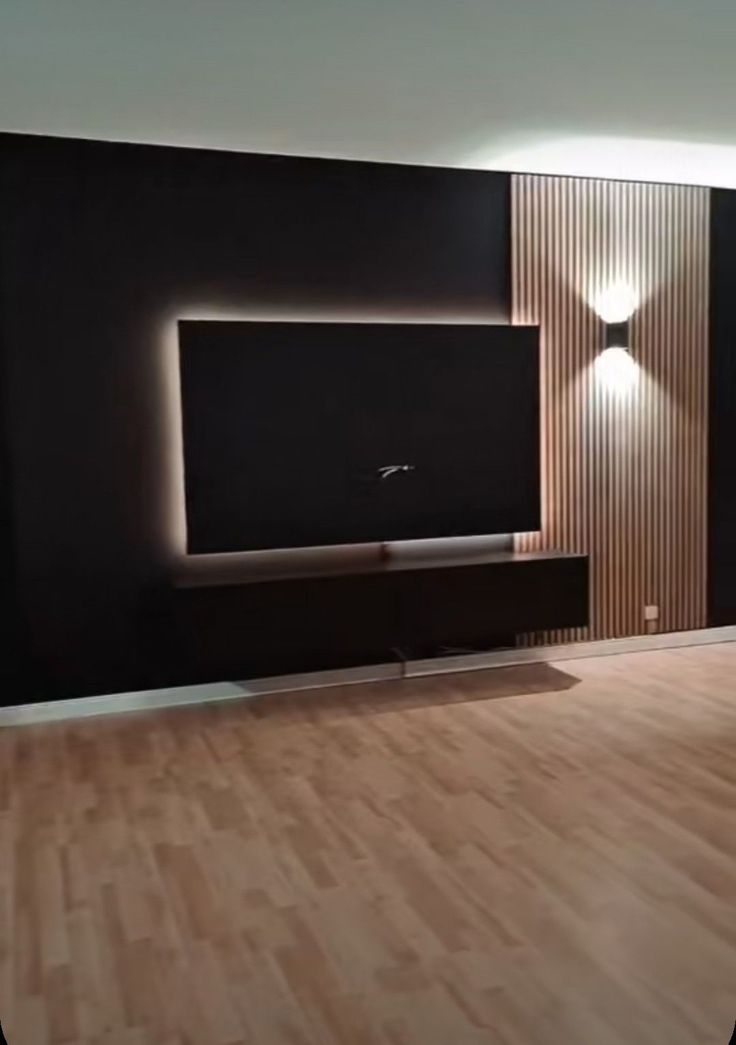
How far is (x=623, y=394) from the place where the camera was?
5922 millimetres

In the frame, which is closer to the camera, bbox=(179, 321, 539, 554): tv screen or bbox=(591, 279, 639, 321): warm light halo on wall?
bbox=(179, 321, 539, 554): tv screen

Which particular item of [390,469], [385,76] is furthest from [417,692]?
[385,76]

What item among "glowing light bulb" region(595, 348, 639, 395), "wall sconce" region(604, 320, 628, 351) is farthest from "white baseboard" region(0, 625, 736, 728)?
"wall sconce" region(604, 320, 628, 351)

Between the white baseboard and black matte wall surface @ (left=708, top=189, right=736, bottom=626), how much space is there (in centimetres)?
31

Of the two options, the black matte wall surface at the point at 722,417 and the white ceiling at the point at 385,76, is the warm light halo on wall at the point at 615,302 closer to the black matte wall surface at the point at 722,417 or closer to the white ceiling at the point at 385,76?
the black matte wall surface at the point at 722,417

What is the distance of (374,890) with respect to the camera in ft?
9.80

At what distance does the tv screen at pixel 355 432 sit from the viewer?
A: 500cm

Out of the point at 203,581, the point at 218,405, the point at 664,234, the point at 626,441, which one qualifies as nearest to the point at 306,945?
the point at 203,581

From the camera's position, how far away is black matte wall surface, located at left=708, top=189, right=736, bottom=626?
6.16 meters

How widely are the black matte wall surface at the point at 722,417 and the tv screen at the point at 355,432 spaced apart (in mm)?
1330

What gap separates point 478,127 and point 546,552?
2.27m

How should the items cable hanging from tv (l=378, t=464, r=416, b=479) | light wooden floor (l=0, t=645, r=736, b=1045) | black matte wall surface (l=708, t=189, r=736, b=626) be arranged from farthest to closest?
1. black matte wall surface (l=708, t=189, r=736, b=626)
2. cable hanging from tv (l=378, t=464, r=416, b=479)
3. light wooden floor (l=0, t=645, r=736, b=1045)

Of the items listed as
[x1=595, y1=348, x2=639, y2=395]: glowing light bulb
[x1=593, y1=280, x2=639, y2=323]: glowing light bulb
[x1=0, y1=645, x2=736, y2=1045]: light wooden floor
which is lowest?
[x1=0, y1=645, x2=736, y2=1045]: light wooden floor

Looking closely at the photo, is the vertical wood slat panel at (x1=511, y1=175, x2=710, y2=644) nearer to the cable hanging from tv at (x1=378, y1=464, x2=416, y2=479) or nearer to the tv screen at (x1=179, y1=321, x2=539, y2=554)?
the tv screen at (x1=179, y1=321, x2=539, y2=554)
